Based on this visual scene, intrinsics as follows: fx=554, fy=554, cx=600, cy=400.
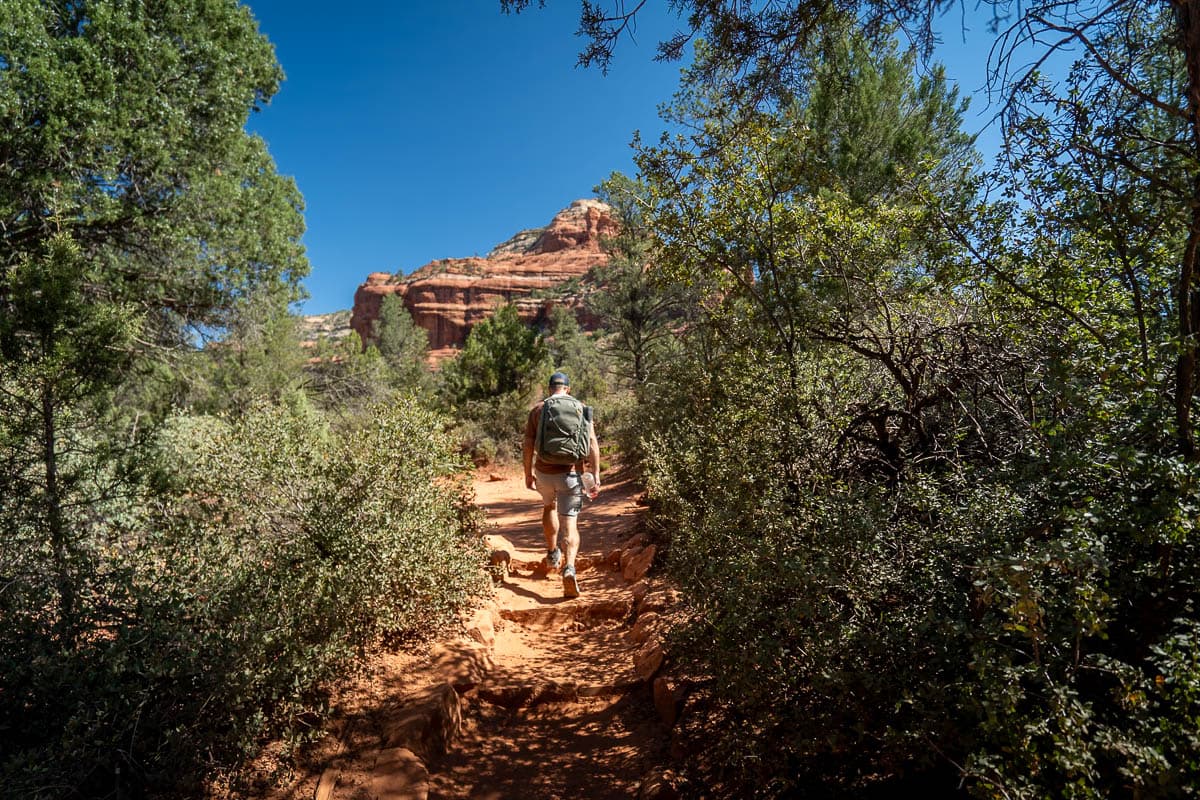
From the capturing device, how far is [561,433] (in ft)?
16.9

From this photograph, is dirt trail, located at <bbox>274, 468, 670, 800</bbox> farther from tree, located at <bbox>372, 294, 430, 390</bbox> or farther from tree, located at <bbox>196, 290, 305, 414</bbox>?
tree, located at <bbox>372, 294, 430, 390</bbox>

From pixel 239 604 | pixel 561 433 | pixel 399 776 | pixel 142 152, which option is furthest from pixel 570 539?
pixel 142 152

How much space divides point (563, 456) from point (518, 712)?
2.19m

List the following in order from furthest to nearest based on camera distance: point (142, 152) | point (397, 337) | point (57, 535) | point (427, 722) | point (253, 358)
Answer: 1. point (397, 337)
2. point (253, 358)
3. point (142, 152)
4. point (57, 535)
5. point (427, 722)

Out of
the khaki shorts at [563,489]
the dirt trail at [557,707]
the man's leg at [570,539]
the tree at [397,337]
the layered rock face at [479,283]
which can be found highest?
the layered rock face at [479,283]

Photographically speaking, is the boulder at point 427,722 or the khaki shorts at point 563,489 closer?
the boulder at point 427,722

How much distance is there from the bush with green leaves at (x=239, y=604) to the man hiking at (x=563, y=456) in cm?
85

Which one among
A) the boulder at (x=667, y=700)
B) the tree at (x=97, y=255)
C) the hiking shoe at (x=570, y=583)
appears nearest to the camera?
the tree at (x=97, y=255)

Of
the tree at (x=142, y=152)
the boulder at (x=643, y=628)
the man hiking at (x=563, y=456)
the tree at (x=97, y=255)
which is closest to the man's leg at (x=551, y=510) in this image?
the man hiking at (x=563, y=456)

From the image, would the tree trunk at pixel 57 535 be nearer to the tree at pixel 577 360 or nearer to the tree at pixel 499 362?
the tree at pixel 499 362

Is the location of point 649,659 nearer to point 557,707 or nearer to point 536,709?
point 557,707

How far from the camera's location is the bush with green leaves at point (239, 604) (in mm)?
2207

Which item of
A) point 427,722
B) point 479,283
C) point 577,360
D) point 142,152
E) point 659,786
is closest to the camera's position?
point 659,786

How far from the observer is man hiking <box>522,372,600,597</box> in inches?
202
